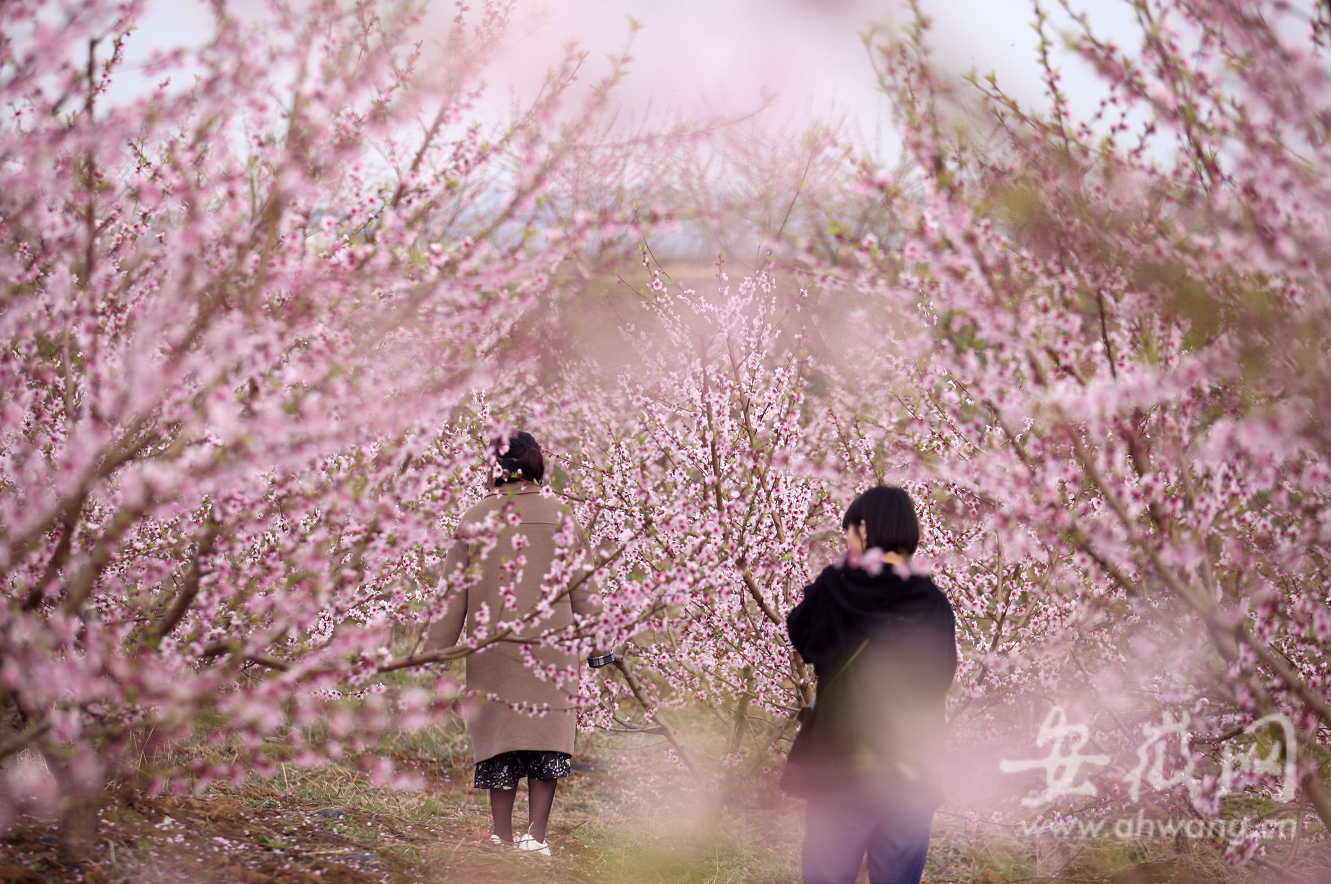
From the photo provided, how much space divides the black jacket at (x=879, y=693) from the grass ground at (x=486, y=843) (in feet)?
5.81

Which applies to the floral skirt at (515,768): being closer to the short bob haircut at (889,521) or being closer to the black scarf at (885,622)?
the black scarf at (885,622)

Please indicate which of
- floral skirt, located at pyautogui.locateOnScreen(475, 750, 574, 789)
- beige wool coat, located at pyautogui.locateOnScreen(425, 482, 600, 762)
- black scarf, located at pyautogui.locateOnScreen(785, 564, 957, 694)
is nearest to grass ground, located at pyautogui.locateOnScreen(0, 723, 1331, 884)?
floral skirt, located at pyautogui.locateOnScreen(475, 750, 574, 789)

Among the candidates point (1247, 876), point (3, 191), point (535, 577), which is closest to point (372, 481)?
point (3, 191)

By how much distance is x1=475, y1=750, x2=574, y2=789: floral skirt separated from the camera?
15.0 ft

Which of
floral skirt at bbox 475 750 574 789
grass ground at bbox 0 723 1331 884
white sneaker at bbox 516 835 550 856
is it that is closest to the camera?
grass ground at bbox 0 723 1331 884

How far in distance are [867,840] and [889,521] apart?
112 centimetres

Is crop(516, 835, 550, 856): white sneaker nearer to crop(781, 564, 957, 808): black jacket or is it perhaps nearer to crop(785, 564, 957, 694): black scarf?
crop(781, 564, 957, 808): black jacket

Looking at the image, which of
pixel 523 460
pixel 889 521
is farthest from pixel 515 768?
pixel 889 521

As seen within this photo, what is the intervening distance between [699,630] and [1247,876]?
3039 millimetres

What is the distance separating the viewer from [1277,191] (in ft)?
7.82

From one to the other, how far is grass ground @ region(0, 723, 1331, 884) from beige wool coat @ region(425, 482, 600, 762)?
535 mm

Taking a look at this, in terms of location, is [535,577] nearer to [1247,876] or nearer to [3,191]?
[3,191]

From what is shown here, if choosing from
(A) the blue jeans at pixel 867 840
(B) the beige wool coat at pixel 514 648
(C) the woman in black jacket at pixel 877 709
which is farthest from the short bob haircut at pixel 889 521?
(B) the beige wool coat at pixel 514 648

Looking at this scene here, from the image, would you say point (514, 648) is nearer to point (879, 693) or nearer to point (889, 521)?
point (879, 693)
